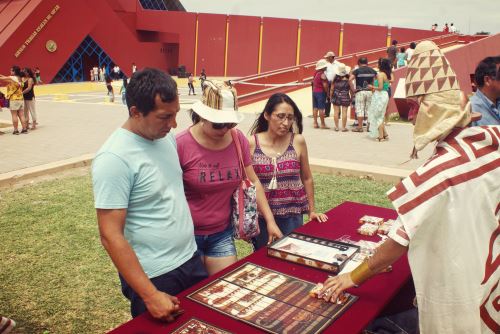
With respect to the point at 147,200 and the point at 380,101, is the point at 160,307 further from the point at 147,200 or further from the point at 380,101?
the point at 380,101

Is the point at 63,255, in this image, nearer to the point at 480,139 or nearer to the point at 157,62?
the point at 480,139

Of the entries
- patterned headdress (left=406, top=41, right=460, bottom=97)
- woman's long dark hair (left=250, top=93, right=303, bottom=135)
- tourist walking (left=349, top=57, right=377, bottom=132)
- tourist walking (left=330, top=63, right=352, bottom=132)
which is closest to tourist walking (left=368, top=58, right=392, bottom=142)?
tourist walking (left=349, top=57, right=377, bottom=132)

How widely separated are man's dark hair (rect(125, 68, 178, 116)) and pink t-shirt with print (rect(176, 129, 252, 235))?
2.56 ft

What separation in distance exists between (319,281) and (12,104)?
11.7 metres

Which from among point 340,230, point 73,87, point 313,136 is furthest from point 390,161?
point 73,87

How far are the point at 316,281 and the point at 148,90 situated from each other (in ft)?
4.03

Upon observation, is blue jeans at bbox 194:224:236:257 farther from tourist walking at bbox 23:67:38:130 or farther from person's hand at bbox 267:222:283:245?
tourist walking at bbox 23:67:38:130

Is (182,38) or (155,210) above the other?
(182,38)

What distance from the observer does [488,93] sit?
3980mm

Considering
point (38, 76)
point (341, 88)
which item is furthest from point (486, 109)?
point (38, 76)

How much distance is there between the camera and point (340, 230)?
9.82 feet

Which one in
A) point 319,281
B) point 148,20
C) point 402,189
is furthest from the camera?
point 148,20

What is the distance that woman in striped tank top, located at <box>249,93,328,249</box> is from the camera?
3.37m

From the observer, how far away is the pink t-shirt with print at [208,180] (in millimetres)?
2713
